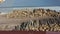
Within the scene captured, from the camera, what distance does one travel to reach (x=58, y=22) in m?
1.62

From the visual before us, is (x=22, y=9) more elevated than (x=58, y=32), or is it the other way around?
(x=22, y=9)

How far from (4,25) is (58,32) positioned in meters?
0.53

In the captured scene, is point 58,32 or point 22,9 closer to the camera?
point 58,32

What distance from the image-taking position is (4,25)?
5.42 feet

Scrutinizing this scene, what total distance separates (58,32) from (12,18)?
48cm

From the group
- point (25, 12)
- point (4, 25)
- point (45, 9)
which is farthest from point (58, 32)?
point (4, 25)

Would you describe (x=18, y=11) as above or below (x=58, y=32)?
above

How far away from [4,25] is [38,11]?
371 millimetres

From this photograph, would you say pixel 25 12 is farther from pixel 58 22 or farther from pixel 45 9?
pixel 58 22

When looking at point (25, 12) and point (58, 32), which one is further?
point (25, 12)

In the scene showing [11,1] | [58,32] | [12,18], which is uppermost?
[11,1]

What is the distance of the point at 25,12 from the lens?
170cm

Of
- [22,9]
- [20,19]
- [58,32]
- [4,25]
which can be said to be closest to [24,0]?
[22,9]

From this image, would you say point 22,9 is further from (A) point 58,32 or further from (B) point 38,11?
(A) point 58,32
